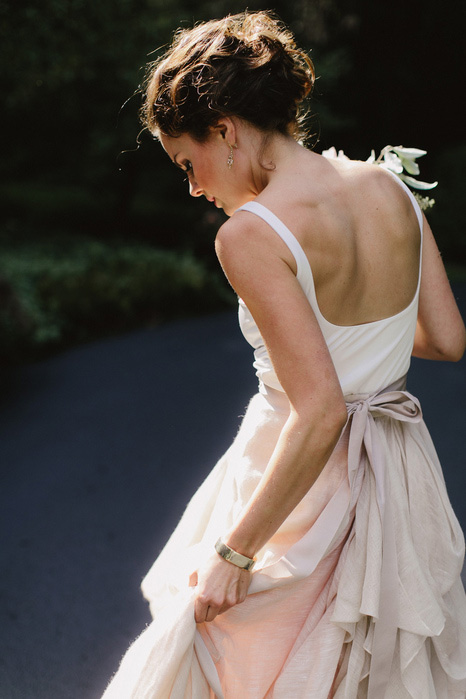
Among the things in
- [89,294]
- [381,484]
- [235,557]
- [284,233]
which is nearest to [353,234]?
[284,233]

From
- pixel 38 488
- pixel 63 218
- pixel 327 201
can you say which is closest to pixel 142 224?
pixel 63 218

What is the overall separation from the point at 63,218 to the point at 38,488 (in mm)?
12243

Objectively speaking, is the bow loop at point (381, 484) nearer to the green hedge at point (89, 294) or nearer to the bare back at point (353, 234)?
the bare back at point (353, 234)

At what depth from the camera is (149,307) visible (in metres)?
8.89

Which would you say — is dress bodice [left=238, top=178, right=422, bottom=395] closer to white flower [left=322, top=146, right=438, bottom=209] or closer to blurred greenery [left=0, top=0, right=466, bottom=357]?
white flower [left=322, top=146, right=438, bottom=209]

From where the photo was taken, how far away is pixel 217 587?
141 centimetres

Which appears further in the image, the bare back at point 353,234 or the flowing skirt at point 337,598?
the flowing skirt at point 337,598

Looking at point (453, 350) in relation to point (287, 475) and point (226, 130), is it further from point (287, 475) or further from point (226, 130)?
point (226, 130)

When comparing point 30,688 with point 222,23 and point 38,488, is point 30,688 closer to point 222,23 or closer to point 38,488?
point 38,488

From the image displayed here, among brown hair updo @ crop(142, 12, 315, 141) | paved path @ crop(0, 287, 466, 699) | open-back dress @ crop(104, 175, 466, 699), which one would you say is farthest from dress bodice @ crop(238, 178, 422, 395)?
paved path @ crop(0, 287, 466, 699)

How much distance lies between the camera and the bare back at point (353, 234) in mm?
1354

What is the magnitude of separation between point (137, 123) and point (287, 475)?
1118cm

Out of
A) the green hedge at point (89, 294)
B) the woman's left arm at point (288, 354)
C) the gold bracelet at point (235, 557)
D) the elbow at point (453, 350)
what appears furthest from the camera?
the green hedge at point (89, 294)

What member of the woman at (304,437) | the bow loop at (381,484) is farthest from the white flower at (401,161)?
the bow loop at (381,484)
